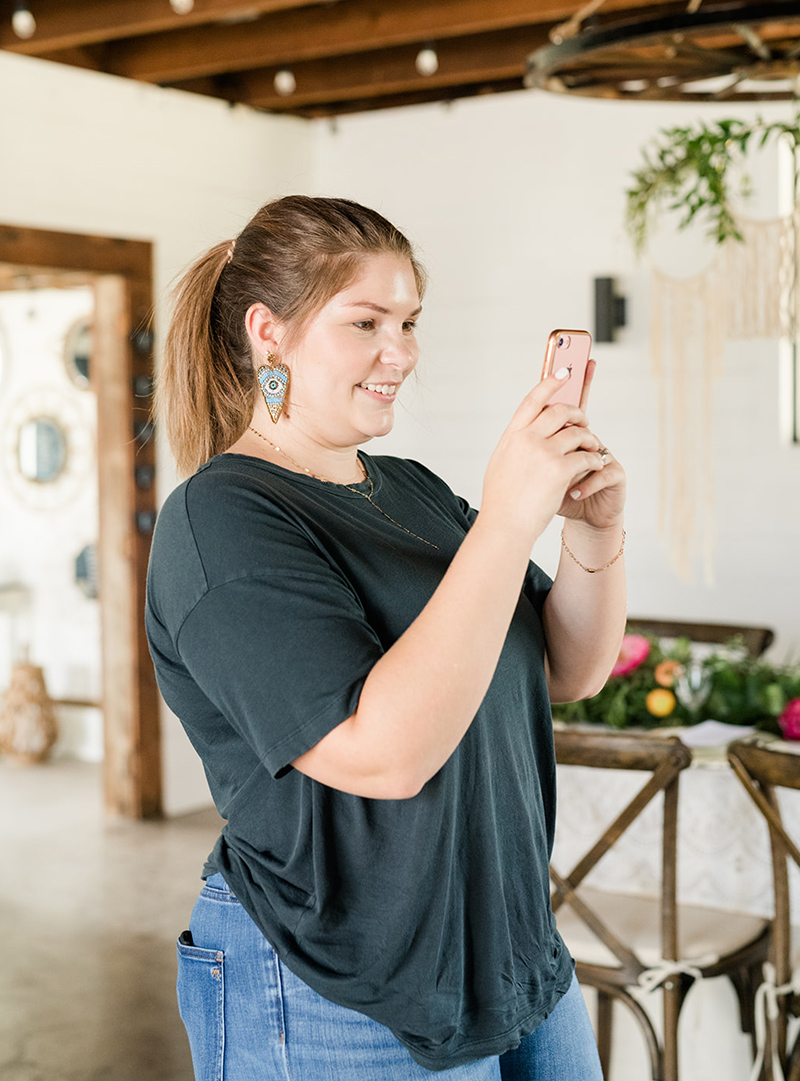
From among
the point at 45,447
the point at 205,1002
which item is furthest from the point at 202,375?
the point at 45,447

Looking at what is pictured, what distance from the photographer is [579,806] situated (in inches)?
106

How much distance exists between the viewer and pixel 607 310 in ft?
16.6

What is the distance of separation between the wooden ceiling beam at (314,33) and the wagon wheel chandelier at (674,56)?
4.50ft

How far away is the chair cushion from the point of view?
2447 mm

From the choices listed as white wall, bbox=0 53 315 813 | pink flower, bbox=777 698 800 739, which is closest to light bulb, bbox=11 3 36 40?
white wall, bbox=0 53 315 813

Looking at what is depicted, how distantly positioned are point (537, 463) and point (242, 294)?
357mm

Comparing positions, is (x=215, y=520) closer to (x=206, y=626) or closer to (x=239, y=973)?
(x=206, y=626)

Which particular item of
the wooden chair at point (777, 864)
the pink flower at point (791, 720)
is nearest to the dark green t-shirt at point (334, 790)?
the wooden chair at point (777, 864)

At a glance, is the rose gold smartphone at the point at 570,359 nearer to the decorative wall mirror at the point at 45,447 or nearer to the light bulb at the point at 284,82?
the light bulb at the point at 284,82

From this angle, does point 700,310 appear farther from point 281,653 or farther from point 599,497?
point 281,653

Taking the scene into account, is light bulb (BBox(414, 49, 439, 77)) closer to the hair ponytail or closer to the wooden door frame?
the wooden door frame

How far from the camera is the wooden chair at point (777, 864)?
223 cm

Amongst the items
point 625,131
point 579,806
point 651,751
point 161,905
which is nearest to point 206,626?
point 651,751

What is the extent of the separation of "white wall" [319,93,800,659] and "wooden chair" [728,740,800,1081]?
2.53m
